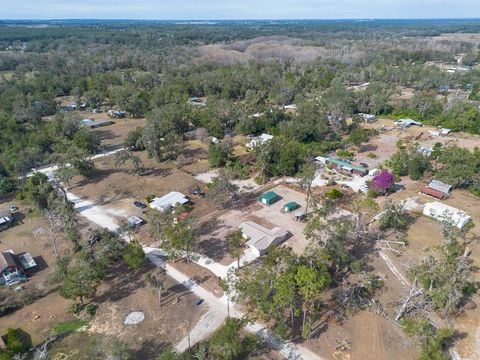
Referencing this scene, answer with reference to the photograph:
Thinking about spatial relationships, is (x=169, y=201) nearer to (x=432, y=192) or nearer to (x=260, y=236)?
(x=260, y=236)

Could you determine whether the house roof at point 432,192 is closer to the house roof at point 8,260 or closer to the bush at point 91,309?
the bush at point 91,309

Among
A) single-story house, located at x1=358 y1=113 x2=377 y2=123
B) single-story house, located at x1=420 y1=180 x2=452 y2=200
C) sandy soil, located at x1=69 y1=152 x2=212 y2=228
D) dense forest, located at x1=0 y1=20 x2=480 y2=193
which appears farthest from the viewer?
single-story house, located at x1=358 y1=113 x2=377 y2=123

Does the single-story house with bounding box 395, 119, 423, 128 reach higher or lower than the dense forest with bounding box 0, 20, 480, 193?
lower

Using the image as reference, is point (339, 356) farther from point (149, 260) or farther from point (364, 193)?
point (364, 193)

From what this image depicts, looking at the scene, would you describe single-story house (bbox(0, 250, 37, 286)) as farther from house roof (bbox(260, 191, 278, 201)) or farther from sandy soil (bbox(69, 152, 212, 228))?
house roof (bbox(260, 191, 278, 201))

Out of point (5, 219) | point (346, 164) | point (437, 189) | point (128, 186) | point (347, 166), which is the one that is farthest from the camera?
point (346, 164)

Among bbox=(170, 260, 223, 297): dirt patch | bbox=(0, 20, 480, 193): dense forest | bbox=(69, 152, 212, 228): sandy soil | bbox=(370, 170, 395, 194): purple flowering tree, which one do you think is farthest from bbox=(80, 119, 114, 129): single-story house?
bbox=(370, 170, 395, 194): purple flowering tree

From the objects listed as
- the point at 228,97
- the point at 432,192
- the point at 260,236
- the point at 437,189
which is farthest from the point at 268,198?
the point at 228,97
